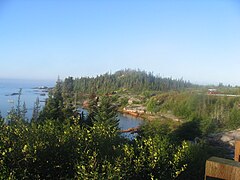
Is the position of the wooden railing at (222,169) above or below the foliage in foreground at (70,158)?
above

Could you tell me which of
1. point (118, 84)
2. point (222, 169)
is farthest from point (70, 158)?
point (118, 84)

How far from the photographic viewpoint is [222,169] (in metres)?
1.05

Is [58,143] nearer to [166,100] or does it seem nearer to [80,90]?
[166,100]

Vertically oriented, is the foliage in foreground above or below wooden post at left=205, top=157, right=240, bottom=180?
below

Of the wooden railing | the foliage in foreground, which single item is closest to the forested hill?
the foliage in foreground

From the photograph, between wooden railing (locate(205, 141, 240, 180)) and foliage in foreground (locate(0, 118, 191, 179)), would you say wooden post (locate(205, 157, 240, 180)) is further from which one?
foliage in foreground (locate(0, 118, 191, 179))

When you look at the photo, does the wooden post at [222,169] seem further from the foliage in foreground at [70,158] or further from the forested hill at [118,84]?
the forested hill at [118,84]

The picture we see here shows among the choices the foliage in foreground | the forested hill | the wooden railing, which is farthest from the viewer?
the forested hill

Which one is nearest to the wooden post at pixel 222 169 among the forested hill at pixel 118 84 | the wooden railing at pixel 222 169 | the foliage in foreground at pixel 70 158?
the wooden railing at pixel 222 169

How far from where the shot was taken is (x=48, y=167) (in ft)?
12.0

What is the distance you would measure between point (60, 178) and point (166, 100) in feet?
158

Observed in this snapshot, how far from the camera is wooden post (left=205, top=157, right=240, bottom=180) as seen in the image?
1032 millimetres

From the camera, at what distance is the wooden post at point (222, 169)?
1032 mm

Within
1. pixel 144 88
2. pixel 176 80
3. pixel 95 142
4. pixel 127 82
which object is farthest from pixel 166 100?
pixel 95 142
